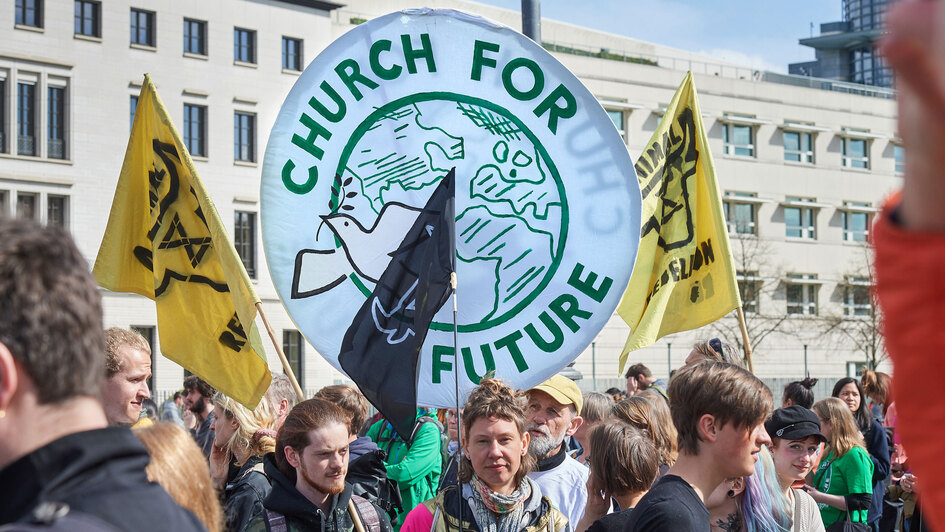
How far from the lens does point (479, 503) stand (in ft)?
14.2

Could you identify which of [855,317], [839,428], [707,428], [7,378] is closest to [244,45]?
[855,317]

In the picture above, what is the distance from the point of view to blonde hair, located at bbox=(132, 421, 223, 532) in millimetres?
2516

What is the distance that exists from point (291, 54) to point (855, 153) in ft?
101

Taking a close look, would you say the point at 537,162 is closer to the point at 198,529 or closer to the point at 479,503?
the point at 479,503

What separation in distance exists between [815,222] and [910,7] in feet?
187

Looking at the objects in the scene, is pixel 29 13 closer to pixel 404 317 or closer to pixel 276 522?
pixel 276 522

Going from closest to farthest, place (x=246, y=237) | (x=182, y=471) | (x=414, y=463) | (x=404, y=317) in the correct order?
(x=182, y=471), (x=404, y=317), (x=414, y=463), (x=246, y=237)

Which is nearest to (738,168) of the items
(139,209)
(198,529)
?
(139,209)

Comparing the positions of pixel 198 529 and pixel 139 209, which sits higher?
pixel 139 209

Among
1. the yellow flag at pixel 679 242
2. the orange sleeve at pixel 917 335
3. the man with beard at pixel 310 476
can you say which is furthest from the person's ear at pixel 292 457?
the orange sleeve at pixel 917 335

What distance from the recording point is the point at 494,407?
170 inches

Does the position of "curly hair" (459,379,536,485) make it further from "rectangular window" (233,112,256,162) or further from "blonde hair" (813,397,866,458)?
"rectangular window" (233,112,256,162)

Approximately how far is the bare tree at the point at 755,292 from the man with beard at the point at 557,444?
4302cm

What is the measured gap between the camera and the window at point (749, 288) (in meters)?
49.0
